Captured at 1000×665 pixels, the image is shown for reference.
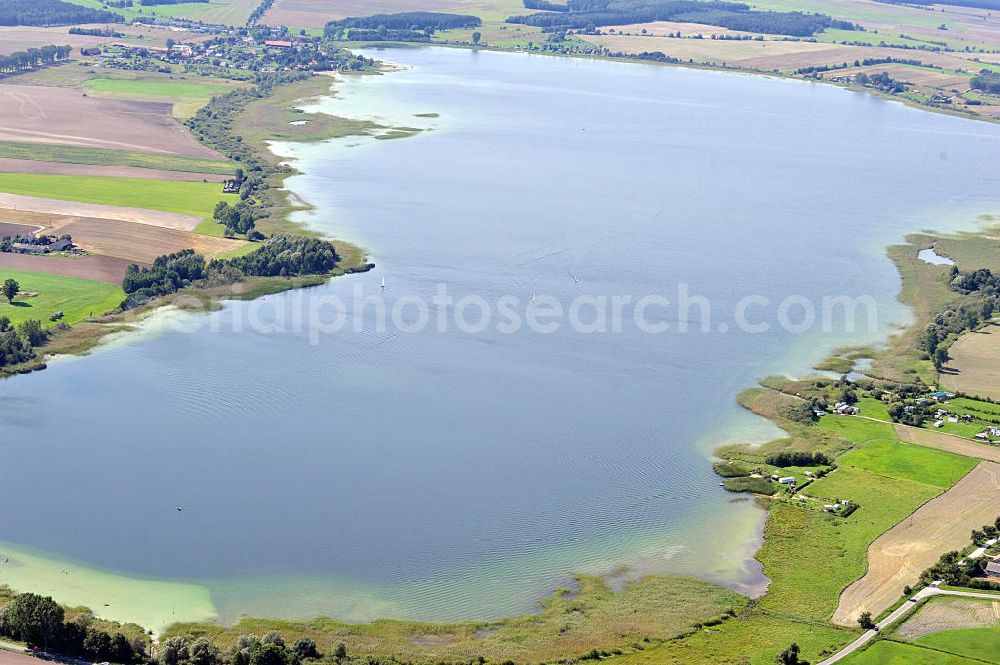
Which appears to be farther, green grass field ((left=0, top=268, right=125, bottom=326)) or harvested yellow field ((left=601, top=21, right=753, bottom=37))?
harvested yellow field ((left=601, top=21, right=753, bottom=37))

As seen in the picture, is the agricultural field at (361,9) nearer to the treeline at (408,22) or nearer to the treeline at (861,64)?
the treeline at (408,22)

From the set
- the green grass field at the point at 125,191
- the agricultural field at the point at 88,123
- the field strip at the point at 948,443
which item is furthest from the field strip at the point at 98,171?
the field strip at the point at 948,443

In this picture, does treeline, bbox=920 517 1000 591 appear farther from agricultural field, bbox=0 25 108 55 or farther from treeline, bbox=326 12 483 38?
treeline, bbox=326 12 483 38

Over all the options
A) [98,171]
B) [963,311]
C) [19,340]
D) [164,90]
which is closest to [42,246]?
[19,340]

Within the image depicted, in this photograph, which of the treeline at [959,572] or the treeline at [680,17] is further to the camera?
the treeline at [680,17]

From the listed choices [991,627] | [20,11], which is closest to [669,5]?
[20,11]

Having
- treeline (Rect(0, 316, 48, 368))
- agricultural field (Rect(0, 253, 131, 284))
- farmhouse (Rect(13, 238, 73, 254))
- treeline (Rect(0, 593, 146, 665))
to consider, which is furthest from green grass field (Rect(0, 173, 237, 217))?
treeline (Rect(0, 593, 146, 665))
